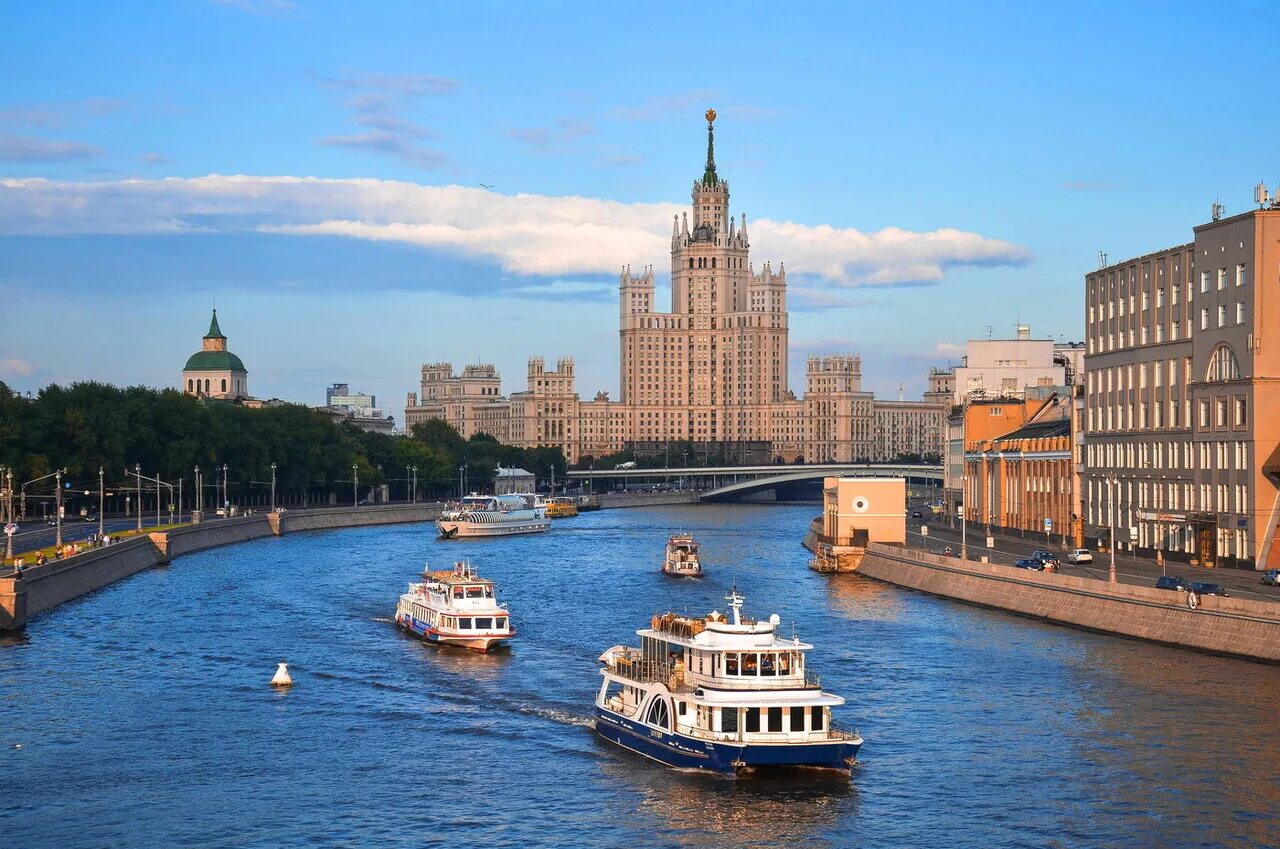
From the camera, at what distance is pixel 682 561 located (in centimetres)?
11362

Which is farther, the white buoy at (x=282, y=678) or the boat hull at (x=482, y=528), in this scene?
the boat hull at (x=482, y=528)

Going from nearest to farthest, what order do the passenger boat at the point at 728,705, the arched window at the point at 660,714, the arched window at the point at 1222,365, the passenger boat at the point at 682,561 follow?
the passenger boat at the point at 728,705 → the arched window at the point at 660,714 → the arched window at the point at 1222,365 → the passenger boat at the point at 682,561

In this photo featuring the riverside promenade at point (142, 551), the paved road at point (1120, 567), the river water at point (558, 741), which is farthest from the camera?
the riverside promenade at point (142, 551)

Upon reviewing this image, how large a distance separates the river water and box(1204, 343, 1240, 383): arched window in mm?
17423

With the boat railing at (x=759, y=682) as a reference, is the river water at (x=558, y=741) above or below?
below

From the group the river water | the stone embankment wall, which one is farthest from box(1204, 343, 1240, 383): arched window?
the river water

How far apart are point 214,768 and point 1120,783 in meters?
26.0

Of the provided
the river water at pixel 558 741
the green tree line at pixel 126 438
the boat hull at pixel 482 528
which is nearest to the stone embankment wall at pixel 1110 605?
the river water at pixel 558 741

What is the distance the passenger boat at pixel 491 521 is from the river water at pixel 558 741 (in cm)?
7559

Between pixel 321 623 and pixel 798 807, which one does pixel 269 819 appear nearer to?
pixel 798 807

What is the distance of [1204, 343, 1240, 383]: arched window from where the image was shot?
8458 cm

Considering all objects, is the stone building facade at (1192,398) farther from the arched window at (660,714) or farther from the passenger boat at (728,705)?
the arched window at (660,714)

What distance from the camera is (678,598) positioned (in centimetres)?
9494

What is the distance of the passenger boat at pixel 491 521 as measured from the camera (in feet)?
536
